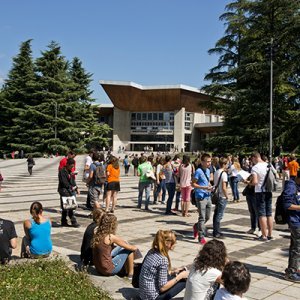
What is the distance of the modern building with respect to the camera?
2955 inches

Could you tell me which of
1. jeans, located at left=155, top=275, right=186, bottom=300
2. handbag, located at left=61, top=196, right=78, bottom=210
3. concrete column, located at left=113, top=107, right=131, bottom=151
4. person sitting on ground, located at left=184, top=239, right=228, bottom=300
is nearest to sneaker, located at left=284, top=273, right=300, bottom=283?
jeans, located at left=155, top=275, right=186, bottom=300

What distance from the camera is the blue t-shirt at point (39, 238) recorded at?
650cm

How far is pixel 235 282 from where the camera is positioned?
369 centimetres

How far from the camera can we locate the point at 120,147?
80812 millimetres

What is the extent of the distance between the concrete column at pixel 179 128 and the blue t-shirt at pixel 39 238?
7175 cm

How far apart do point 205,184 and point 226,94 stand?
3387 cm

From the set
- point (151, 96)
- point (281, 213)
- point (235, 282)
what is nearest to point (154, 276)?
point (235, 282)

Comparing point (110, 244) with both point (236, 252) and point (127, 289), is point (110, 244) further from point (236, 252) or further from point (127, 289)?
point (236, 252)

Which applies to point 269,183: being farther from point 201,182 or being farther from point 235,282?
point 235,282

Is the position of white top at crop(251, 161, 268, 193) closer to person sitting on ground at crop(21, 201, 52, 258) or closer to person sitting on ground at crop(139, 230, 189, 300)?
person sitting on ground at crop(139, 230, 189, 300)

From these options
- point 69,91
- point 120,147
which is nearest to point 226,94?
point 69,91

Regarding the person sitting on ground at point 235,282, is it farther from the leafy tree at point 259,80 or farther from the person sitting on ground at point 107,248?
the leafy tree at point 259,80

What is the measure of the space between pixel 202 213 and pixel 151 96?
6827cm

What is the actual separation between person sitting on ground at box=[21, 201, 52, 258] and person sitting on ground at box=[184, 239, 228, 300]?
9.87 feet
